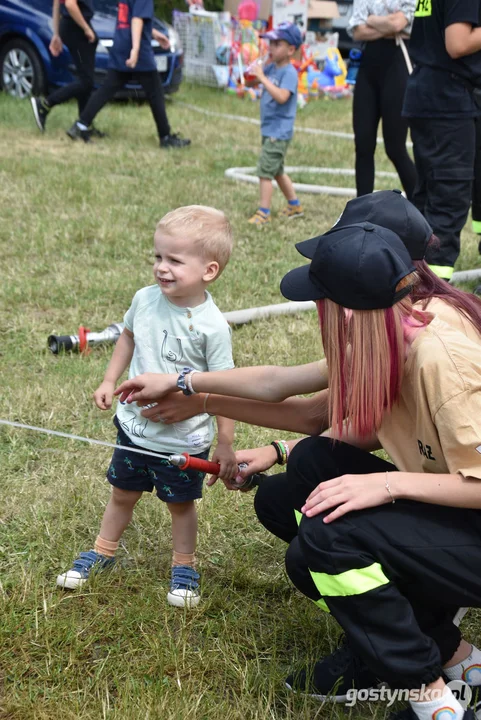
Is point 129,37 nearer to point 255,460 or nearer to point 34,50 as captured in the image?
point 34,50

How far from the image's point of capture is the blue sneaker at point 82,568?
260 cm

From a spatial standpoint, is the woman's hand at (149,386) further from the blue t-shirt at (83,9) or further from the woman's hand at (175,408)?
the blue t-shirt at (83,9)

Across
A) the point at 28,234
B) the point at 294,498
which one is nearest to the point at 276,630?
the point at 294,498

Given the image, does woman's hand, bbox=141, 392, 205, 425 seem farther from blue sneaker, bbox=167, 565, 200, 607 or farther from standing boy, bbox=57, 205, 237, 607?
blue sneaker, bbox=167, 565, 200, 607

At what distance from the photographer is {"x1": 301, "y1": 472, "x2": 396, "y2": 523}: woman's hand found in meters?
2.00

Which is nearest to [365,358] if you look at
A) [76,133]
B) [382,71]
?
[382,71]

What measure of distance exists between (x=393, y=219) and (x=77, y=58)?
7880 millimetres

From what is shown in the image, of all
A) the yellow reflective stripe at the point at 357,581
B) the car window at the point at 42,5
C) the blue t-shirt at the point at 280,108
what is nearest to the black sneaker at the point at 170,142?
the blue t-shirt at the point at 280,108

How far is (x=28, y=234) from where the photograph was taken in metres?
5.89

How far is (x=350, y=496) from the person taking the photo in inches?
79.0

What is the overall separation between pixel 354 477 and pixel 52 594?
1.03m

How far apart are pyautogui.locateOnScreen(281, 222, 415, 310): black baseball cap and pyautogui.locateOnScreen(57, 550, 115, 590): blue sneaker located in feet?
3.75

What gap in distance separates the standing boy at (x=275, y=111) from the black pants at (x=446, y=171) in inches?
83.9

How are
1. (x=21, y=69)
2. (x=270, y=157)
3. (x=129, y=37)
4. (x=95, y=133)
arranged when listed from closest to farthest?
Answer: (x=270, y=157) → (x=129, y=37) → (x=95, y=133) → (x=21, y=69)
